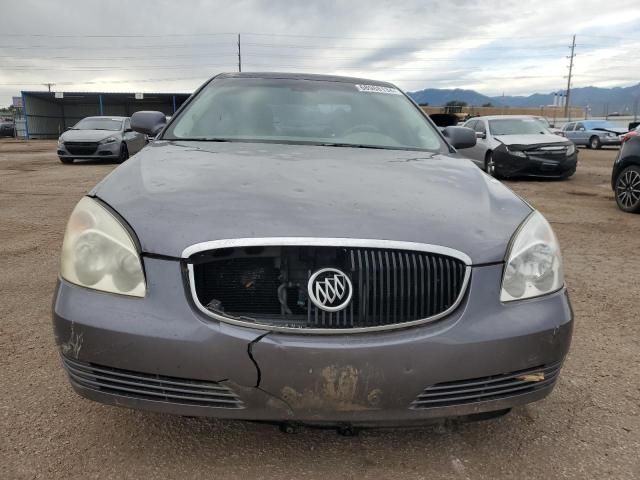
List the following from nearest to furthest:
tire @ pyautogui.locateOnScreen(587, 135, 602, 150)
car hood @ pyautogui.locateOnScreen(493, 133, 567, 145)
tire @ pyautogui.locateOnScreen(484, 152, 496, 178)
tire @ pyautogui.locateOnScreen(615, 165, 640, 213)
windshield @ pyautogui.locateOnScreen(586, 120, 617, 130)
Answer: tire @ pyautogui.locateOnScreen(615, 165, 640, 213) < car hood @ pyautogui.locateOnScreen(493, 133, 567, 145) < tire @ pyautogui.locateOnScreen(484, 152, 496, 178) < tire @ pyautogui.locateOnScreen(587, 135, 602, 150) < windshield @ pyautogui.locateOnScreen(586, 120, 617, 130)

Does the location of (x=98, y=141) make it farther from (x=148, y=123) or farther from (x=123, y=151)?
(x=148, y=123)

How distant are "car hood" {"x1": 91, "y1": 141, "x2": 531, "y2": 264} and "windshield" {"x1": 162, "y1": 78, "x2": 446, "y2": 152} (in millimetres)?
443

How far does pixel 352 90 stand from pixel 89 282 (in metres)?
2.23

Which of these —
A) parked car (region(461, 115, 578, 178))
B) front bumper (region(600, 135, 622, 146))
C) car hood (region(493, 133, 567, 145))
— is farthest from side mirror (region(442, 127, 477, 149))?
front bumper (region(600, 135, 622, 146))

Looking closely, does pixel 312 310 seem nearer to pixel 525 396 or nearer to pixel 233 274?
pixel 233 274

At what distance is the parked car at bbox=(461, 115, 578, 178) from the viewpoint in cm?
1183

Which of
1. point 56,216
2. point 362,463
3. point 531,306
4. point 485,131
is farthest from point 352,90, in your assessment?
point 485,131

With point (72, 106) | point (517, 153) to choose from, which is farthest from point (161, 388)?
point (72, 106)

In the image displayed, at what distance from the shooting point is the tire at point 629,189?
25.0ft

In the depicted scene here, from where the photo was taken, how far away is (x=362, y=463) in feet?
6.30

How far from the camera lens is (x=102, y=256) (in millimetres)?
1781

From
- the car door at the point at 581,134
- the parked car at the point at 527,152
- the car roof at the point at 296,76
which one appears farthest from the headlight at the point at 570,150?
the car door at the point at 581,134

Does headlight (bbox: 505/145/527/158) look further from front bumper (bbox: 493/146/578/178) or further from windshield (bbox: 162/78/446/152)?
windshield (bbox: 162/78/446/152)

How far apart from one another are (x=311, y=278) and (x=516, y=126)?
12.5 meters
